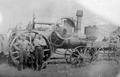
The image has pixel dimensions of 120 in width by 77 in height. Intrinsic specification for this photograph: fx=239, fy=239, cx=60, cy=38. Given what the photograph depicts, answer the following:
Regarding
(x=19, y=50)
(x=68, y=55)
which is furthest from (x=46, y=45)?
(x=68, y=55)

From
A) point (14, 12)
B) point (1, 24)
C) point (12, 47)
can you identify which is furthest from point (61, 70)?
point (14, 12)

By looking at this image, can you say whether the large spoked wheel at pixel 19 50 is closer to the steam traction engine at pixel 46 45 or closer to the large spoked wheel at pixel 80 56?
the steam traction engine at pixel 46 45

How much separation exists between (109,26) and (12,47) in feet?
15.3

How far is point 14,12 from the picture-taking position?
1438 centimetres

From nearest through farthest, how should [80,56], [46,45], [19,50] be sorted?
[19,50] < [46,45] < [80,56]

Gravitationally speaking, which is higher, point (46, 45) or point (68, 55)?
point (46, 45)

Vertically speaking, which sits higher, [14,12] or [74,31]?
[14,12]

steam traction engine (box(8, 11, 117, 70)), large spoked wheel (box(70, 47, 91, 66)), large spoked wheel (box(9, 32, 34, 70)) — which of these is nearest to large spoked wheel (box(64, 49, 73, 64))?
steam traction engine (box(8, 11, 117, 70))

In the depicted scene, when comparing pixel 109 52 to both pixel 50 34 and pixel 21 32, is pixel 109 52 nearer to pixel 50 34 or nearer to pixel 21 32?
pixel 50 34

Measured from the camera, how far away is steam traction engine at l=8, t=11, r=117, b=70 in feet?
26.1

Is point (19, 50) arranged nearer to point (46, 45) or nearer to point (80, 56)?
point (46, 45)

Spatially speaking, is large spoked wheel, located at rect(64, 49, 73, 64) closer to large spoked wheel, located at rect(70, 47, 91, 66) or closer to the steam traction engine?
the steam traction engine

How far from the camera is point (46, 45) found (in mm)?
8367

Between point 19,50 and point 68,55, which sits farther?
point 68,55
